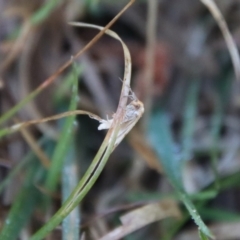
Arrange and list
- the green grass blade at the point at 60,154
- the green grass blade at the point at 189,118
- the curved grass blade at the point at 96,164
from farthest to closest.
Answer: the green grass blade at the point at 189,118
the green grass blade at the point at 60,154
the curved grass blade at the point at 96,164

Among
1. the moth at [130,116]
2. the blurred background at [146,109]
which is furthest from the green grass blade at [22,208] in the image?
the moth at [130,116]

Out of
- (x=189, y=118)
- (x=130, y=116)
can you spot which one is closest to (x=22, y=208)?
(x=130, y=116)

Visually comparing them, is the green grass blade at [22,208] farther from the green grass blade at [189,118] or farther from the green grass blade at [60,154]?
the green grass blade at [189,118]

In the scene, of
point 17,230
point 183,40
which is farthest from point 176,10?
point 17,230

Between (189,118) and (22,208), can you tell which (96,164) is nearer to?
(22,208)

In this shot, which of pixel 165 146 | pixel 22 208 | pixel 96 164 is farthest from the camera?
pixel 165 146

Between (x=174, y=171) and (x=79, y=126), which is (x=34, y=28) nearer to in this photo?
(x=79, y=126)

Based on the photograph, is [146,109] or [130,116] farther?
[146,109]

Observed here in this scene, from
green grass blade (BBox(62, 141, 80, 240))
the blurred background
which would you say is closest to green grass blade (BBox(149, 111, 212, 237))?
the blurred background

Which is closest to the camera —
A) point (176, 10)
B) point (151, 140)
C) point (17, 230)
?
point (17, 230)
